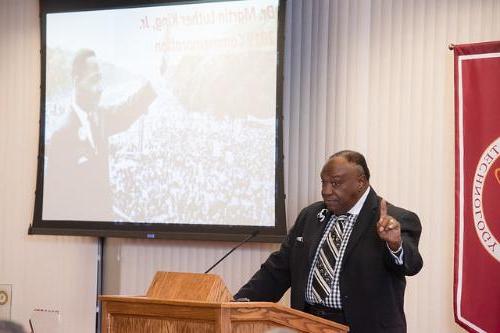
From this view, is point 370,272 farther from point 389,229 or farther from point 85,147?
point 85,147

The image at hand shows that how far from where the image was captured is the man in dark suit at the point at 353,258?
381 centimetres

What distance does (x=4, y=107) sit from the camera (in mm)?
6477

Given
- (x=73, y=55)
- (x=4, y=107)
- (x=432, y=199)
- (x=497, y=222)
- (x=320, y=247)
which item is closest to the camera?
(x=320, y=247)

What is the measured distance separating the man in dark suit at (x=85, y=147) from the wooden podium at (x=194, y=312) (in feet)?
8.16

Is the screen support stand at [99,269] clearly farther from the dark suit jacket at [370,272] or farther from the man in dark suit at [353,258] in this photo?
the dark suit jacket at [370,272]

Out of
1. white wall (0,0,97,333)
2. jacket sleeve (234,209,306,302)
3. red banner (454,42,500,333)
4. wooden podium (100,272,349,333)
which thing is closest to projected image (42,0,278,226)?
white wall (0,0,97,333)

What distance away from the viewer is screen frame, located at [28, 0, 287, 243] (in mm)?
5375

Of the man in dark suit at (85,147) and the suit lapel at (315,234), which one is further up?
the man in dark suit at (85,147)

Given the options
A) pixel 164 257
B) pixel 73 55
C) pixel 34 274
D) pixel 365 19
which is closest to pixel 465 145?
pixel 365 19

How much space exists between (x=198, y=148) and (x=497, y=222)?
79.1 inches

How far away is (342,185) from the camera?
400cm

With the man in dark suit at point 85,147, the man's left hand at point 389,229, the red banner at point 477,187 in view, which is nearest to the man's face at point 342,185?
the man's left hand at point 389,229

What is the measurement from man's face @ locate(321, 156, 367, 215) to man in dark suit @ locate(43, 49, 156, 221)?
2134 millimetres

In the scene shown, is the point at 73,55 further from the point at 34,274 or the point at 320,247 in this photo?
the point at 320,247
